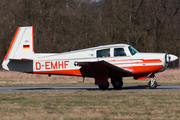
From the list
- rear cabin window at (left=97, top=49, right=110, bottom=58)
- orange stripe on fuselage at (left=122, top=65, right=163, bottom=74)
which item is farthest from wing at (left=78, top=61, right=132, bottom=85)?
rear cabin window at (left=97, top=49, right=110, bottom=58)

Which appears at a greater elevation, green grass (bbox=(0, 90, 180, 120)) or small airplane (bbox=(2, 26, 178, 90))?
small airplane (bbox=(2, 26, 178, 90))

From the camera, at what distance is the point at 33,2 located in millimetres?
30000

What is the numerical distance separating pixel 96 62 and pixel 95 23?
715 inches

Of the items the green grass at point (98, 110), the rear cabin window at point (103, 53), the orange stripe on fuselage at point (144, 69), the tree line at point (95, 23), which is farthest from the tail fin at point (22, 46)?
the tree line at point (95, 23)

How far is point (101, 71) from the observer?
12.8 metres

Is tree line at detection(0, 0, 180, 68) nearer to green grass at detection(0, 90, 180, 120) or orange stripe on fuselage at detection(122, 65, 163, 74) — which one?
orange stripe on fuselage at detection(122, 65, 163, 74)

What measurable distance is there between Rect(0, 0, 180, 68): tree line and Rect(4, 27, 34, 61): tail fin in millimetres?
14536

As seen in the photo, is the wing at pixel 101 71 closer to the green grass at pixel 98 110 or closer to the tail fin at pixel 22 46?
the tail fin at pixel 22 46

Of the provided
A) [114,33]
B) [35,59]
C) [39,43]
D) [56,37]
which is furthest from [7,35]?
[35,59]

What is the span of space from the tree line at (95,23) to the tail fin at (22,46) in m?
14.5

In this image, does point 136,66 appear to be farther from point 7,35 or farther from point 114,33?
point 7,35

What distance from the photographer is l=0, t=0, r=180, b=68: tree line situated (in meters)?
28.0

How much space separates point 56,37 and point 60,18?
2.56 m

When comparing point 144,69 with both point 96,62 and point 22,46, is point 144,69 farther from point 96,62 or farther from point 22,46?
point 22,46
